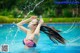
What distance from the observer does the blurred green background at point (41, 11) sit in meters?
5.35

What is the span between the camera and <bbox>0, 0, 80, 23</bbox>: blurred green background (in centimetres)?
535

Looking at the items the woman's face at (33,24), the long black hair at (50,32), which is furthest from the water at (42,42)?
the woman's face at (33,24)

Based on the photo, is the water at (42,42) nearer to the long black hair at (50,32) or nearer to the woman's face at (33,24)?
the long black hair at (50,32)

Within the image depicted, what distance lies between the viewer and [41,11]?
5371 millimetres

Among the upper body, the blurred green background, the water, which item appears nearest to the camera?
the upper body

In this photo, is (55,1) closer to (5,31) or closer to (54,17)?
(54,17)

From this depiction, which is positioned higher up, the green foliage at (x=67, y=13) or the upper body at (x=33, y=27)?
the green foliage at (x=67, y=13)

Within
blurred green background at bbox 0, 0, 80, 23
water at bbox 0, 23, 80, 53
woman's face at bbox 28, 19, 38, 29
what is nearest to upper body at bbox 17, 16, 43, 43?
woman's face at bbox 28, 19, 38, 29

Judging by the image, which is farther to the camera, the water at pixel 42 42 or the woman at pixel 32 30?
the water at pixel 42 42

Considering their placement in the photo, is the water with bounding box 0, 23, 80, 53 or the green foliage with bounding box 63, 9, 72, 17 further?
the green foliage with bounding box 63, 9, 72, 17

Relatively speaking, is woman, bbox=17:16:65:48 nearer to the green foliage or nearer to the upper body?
the upper body

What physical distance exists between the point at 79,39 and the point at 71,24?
60cm

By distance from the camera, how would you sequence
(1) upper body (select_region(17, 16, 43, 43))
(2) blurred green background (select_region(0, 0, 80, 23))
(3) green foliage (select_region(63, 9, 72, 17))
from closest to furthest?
(1) upper body (select_region(17, 16, 43, 43))
(2) blurred green background (select_region(0, 0, 80, 23))
(3) green foliage (select_region(63, 9, 72, 17))

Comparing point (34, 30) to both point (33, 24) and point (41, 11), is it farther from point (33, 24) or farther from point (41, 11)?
point (41, 11)
